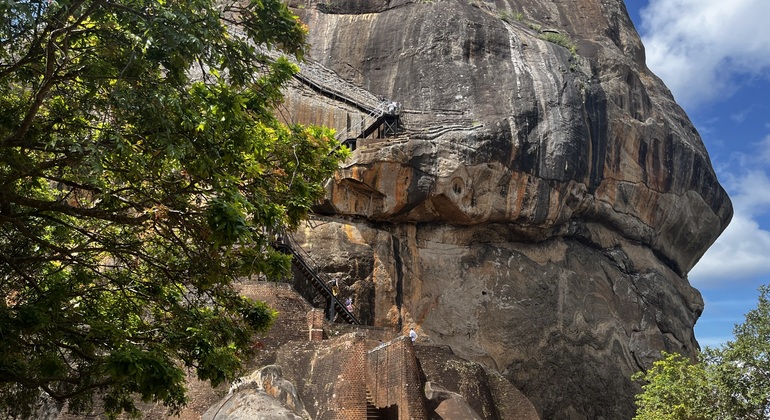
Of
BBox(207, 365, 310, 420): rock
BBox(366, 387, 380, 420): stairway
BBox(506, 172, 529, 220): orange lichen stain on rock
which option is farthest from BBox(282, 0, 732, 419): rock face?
BBox(207, 365, 310, 420): rock

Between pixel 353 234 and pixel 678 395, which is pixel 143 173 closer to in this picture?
pixel 678 395

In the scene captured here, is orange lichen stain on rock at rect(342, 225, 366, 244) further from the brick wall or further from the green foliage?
the green foliage

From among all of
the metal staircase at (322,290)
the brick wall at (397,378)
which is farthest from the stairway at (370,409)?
the metal staircase at (322,290)

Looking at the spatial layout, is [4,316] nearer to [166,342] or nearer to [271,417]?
[166,342]

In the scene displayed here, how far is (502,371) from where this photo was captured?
29828 mm

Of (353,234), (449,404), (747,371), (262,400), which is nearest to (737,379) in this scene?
(747,371)

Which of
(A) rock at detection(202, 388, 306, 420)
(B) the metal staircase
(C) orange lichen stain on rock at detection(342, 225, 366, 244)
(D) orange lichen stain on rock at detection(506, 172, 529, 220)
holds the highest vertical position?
(D) orange lichen stain on rock at detection(506, 172, 529, 220)

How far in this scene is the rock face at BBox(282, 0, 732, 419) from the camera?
1171 inches

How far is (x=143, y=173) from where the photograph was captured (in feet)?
32.4

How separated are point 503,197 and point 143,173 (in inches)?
868

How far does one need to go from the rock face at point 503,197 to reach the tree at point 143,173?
17564 mm

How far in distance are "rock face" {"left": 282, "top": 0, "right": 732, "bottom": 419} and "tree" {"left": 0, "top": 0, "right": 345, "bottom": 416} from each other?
17.6 m

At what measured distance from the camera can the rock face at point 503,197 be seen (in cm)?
2973

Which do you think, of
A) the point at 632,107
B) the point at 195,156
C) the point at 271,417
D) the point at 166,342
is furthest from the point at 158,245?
the point at 632,107
